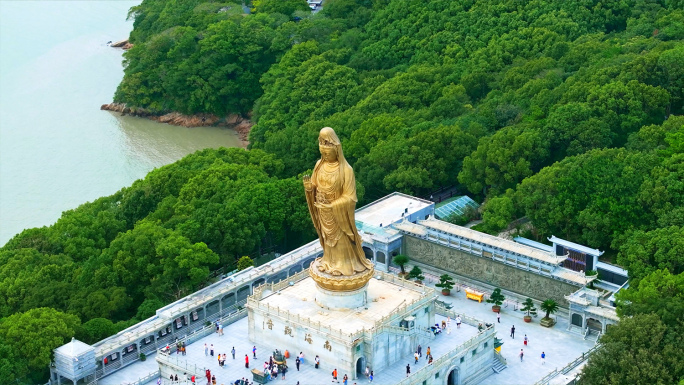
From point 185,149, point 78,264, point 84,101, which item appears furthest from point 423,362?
point 84,101

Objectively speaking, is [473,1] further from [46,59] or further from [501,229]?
[46,59]

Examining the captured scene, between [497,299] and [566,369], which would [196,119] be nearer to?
[497,299]

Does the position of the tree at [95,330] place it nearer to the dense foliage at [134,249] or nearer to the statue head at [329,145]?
the dense foliage at [134,249]

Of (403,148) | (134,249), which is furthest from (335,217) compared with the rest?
(403,148)

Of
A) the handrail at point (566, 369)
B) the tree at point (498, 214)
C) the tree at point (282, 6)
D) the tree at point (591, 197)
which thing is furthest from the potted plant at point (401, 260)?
the tree at point (282, 6)

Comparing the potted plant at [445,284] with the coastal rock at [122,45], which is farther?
the coastal rock at [122,45]

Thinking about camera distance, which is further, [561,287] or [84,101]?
[84,101]

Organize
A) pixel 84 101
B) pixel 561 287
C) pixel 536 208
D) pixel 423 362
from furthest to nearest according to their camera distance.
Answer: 1. pixel 84 101
2. pixel 536 208
3. pixel 561 287
4. pixel 423 362
